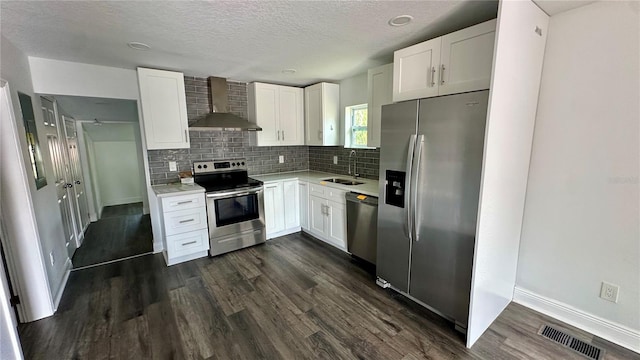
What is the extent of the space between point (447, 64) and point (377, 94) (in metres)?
1.03

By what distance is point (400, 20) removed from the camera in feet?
6.46

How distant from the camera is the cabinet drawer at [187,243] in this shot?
10.3 ft

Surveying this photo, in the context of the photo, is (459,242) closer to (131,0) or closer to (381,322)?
(381,322)

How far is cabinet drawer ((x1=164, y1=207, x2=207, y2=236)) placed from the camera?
10.1 ft

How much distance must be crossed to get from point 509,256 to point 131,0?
3.34 metres

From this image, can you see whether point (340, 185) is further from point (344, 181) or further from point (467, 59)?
point (467, 59)

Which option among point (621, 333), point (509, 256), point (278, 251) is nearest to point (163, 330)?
point (278, 251)

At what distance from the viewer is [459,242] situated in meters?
1.95

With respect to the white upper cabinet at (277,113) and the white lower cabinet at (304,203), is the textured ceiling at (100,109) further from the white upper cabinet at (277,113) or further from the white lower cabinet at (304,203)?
the white lower cabinet at (304,203)

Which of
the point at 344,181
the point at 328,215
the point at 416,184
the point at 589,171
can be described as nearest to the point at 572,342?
the point at 589,171

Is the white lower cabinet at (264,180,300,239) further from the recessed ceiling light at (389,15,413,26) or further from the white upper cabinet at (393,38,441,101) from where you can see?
the recessed ceiling light at (389,15,413,26)

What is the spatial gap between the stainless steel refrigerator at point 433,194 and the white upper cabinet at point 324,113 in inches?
67.6

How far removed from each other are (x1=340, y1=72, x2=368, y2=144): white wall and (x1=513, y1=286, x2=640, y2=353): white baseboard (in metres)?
2.82

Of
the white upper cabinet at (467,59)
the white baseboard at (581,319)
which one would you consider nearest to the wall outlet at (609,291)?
the white baseboard at (581,319)
